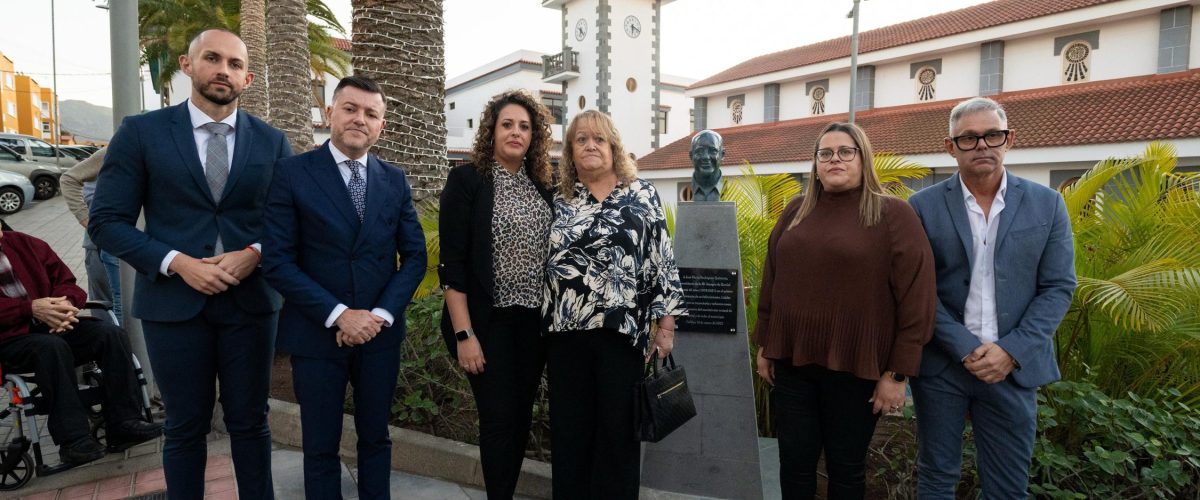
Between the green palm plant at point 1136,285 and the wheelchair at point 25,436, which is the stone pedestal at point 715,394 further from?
the wheelchair at point 25,436

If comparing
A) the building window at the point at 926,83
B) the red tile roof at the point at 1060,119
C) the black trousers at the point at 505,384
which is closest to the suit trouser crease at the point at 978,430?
the black trousers at the point at 505,384

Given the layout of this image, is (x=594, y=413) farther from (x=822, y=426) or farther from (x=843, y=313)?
(x=843, y=313)

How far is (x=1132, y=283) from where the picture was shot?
332 centimetres

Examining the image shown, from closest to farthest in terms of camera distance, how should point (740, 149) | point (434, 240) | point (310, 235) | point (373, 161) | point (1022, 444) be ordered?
point (1022, 444) < point (310, 235) < point (373, 161) < point (434, 240) < point (740, 149)

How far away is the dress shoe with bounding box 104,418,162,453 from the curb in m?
0.83

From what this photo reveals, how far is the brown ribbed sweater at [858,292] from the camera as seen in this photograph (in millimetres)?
2582

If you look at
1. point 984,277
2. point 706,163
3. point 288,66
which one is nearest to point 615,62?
point 288,66

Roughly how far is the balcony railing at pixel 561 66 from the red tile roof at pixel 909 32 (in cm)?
603

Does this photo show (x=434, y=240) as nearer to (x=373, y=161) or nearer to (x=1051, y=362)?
(x=373, y=161)

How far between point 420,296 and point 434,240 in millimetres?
560

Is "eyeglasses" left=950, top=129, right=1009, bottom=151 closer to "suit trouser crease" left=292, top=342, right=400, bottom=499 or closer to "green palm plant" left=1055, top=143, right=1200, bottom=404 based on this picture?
"green palm plant" left=1055, top=143, right=1200, bottom=404

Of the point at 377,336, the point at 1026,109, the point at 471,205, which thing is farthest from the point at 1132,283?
the point at 1026,109

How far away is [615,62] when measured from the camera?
31.0 m

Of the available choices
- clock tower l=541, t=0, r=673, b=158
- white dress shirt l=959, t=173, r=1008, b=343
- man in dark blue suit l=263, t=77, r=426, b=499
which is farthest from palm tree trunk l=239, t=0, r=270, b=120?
clock tower l=541, t=0, r=673, b=158
